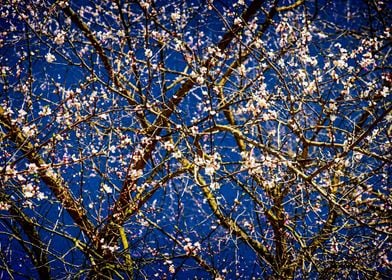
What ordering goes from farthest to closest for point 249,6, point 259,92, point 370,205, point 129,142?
point 370,205 < point 249,6 < point 129,142 < point 259,92

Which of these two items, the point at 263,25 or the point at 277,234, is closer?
the point at 277,234

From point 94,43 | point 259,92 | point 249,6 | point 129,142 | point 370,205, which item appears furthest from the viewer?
point 370,205

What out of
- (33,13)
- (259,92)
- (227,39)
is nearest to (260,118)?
(259,92)

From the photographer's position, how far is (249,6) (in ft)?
15.4

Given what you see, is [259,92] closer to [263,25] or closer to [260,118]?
[260,118]

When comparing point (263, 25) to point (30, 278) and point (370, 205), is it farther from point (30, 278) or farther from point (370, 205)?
point (30, 278)

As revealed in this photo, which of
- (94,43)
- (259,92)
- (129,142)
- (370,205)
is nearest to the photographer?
(259,92)

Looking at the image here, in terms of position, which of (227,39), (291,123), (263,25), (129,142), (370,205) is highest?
(263,25)

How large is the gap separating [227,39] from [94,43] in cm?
194

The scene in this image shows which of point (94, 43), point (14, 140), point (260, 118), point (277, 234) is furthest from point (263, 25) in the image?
point (14, 140)

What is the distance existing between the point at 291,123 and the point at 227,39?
1.52 m

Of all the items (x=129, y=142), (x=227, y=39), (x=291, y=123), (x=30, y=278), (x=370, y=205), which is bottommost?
(x=30, y=278)

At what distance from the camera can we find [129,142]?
438 cm

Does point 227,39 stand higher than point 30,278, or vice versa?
point 227,39
